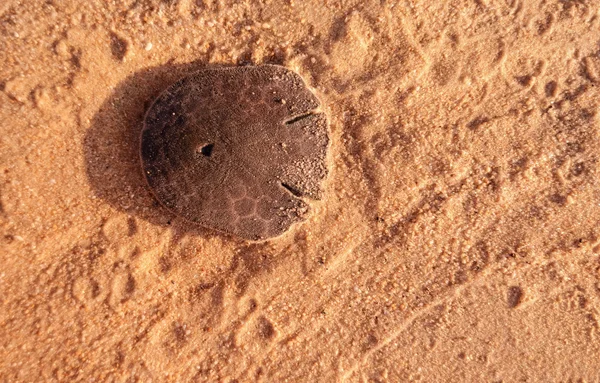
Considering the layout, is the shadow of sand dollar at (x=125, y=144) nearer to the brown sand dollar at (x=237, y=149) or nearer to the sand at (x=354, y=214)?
the sand at (x=354, y=214)

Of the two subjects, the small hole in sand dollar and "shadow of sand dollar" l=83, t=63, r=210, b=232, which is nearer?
the small hole in sand dollar

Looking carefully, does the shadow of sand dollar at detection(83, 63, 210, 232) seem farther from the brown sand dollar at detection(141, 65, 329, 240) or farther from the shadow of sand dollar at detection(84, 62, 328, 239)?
the brown sand dollar at detection(141, 65, 329, 240)

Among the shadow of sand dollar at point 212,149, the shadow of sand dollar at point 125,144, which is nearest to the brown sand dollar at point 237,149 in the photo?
the shadow of sand dollar at point 212,149

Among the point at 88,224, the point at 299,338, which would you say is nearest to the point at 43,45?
the point at 88,224

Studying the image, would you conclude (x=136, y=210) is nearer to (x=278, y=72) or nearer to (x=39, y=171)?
(x=39, y=171)

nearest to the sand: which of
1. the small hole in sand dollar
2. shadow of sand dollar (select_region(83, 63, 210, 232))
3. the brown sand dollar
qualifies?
shadow of sand dollar (select_region(83, 63, 210, 232))

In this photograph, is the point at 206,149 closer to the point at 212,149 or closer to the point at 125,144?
the point at 212,149
